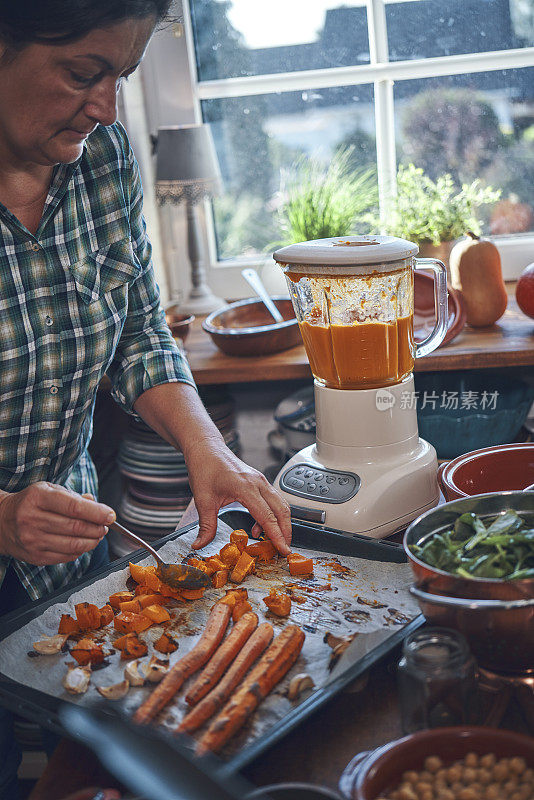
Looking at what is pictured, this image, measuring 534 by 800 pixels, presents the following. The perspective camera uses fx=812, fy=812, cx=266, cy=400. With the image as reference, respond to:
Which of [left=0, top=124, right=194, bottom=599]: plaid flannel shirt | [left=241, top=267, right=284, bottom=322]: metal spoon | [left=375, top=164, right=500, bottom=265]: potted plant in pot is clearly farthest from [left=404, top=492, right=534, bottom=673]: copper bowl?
[left=375, top=164, right=500, bottom=265]: potted plant in pot

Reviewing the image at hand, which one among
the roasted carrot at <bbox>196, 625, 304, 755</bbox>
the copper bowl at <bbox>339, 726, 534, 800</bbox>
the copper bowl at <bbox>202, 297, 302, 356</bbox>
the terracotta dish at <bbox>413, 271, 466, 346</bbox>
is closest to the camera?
the copper bowl at <bbox>339, 726, 534, 800</bbox>

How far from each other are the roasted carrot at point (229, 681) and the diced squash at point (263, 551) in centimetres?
23

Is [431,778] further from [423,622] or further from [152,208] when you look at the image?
[152,208]

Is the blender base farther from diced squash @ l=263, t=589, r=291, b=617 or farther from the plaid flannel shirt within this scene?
the plaid flannel shirt

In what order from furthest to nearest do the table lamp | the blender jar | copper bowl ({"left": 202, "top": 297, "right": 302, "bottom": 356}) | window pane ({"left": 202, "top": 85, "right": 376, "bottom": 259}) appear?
window pane ({"left": 202, "top": 85, "right": 376, "bottom": 259}) → the table lamp → copper bowl ({"left": 202, "top": 297, "right": 302, "bottom": 356}) → the blender jar

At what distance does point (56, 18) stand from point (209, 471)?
27.9 inches

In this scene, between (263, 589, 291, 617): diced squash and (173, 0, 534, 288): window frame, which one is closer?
(263, 589, 291, 617): diced squash

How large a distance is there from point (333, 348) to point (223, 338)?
2.79 feet

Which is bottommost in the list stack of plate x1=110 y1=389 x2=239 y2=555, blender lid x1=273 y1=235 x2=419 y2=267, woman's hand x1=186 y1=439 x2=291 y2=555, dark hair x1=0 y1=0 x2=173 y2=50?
stack of plate x1=110 y1=389 x2=239 y2=555

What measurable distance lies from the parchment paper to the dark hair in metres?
0.76

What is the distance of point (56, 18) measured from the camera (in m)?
1.03

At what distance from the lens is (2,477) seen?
1361mm

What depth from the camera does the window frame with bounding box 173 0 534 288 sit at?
2.69m

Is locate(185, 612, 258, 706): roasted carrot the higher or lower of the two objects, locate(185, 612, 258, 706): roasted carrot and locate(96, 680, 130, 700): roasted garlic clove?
the higher
